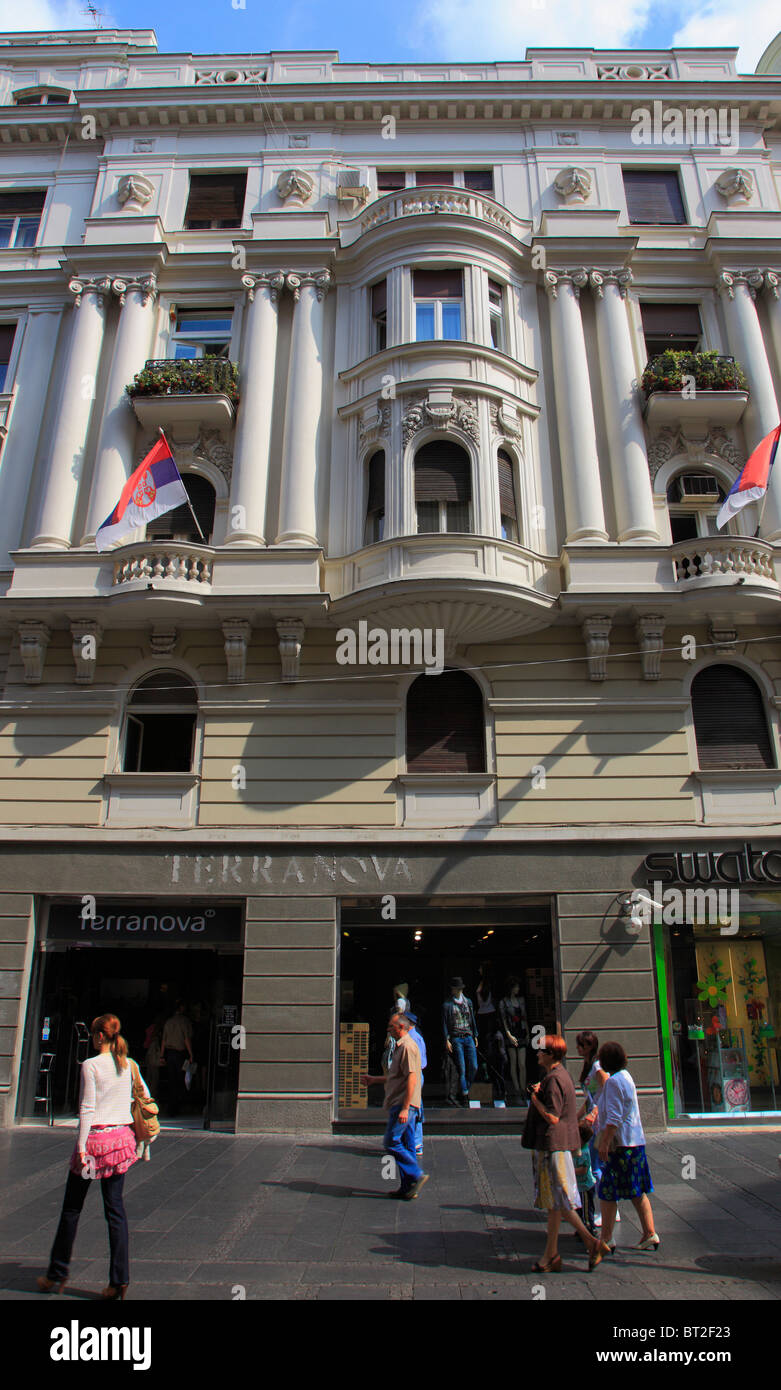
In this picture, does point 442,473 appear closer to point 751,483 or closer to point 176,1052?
point 751,483

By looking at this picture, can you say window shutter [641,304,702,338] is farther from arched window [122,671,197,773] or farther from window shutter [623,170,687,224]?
arched window [122,671,197,773]

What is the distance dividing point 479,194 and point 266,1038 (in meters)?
16.6

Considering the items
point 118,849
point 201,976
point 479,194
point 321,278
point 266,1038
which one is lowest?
point 266,1038

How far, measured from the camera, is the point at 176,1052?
1379 cm

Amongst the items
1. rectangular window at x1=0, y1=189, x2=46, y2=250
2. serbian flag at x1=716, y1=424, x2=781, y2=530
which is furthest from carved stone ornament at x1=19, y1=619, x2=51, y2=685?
serbian flag at x1=716, y1=424, x2=781, y2=530

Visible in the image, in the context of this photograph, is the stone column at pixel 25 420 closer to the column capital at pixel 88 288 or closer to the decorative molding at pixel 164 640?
the column capital at pixel 88 288

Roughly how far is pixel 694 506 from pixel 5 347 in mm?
15070

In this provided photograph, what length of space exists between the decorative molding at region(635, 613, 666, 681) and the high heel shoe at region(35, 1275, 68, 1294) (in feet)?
38.6

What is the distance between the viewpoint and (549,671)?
14.7 m

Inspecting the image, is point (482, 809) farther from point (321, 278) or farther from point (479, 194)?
point (479, 194)

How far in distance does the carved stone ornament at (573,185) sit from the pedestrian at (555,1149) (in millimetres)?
18009

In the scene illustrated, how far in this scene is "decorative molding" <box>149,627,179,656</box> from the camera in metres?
14.9

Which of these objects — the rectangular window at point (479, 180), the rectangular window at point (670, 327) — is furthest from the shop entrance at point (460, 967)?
the rectangular window at point (479, 180)

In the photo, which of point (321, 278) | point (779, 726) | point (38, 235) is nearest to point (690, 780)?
point (779, 726)
